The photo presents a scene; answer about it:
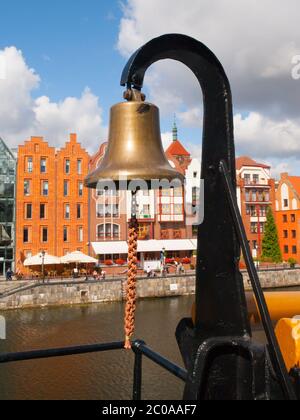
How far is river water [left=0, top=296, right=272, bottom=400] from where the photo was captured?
14.7 m

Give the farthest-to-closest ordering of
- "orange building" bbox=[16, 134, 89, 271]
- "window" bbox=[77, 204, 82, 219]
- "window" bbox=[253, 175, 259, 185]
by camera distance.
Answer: "window" bbox=[253, 175, 259, 185]
"window" bbox=[77, 204, 82, 219]
"orange building" bbox=[16, 134, 89, 271]

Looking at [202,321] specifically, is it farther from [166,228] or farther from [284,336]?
[166,228]

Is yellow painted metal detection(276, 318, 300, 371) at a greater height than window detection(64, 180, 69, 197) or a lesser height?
lesser

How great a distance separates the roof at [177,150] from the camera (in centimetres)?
4988

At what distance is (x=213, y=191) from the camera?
296cm

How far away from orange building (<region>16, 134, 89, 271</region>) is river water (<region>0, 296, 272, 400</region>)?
10.8 meters

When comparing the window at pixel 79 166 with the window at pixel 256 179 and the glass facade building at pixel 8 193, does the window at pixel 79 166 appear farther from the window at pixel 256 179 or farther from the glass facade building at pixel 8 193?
the window at pixel 256 179

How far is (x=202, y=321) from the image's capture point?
2.91 m

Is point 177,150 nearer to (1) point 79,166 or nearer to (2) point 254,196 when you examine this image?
(2) point 254,196

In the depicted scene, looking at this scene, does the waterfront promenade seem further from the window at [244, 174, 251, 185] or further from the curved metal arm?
the curved metal arm

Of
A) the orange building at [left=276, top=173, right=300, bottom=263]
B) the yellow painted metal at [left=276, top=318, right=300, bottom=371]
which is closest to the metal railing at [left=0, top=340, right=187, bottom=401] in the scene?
the yellow painted metal at [left=276, top=318, right=300, bottom=371]

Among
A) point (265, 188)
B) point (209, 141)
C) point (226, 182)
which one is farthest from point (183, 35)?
point (265, 188)

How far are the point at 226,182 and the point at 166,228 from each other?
140 ft

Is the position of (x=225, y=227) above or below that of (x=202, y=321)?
above
